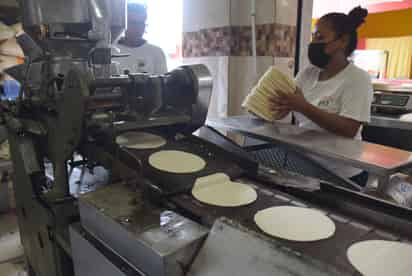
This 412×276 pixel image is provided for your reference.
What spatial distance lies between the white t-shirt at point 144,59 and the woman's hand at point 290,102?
53.6 inches

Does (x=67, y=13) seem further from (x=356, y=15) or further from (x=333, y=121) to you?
(x=356, y=15)

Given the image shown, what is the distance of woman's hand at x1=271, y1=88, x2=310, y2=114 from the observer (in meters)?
1.67

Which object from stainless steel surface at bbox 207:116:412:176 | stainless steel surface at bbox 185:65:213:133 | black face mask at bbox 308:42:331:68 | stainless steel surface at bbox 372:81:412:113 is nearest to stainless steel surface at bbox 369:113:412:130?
stainless steel surface at bbox 372:81:412:113

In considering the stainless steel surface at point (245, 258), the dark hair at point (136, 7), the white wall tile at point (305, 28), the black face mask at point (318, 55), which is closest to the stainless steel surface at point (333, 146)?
the black face mask at point (318, 55)

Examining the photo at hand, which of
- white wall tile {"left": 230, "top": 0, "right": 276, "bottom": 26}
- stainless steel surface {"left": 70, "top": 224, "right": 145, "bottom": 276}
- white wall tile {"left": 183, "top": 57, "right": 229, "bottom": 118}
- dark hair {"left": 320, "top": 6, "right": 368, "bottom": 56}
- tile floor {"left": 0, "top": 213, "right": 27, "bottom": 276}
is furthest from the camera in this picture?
white wall tile {"left": 183, "top": 57, "right": 229, "bottom": 118}

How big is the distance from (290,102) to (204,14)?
1.63 metres

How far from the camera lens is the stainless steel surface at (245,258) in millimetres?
634

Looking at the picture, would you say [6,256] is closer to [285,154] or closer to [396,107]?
[285,154]

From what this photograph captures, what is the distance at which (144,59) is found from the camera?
2.80 meters

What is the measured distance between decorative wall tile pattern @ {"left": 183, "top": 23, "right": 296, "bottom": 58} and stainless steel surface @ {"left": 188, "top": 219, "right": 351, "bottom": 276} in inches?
85.8

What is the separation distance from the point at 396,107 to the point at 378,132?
14.0 inches

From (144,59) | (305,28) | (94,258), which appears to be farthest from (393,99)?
(94,258)

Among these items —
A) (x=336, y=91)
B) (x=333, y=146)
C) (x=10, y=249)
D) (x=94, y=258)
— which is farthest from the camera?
(x=10, y=249)

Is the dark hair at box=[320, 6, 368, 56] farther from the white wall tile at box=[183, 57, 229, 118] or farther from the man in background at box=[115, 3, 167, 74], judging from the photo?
the man in background at box=[115, 3, 167, 74]
